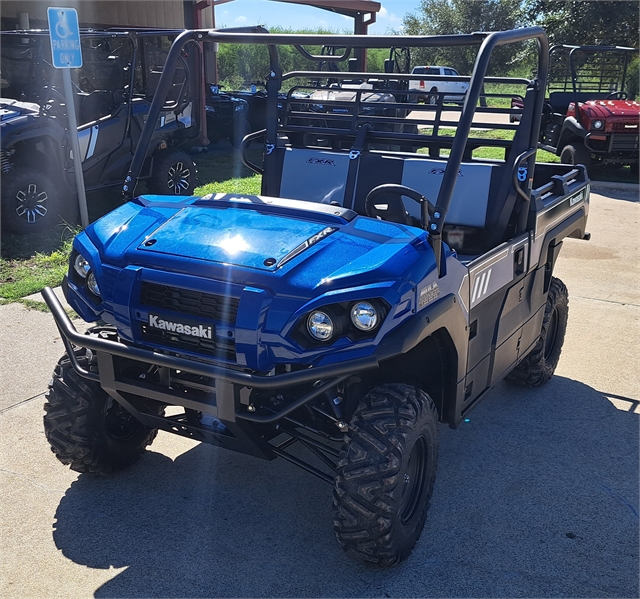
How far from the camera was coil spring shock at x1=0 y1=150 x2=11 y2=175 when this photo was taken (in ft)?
24.0

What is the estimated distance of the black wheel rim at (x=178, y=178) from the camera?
30.0 feet

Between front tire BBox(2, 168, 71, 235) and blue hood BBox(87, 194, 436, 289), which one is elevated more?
blue hood BBox(87, 194, 436, 289)

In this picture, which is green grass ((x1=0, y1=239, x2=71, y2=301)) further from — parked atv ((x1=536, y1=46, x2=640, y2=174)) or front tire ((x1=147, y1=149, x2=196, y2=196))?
parked atv ((x1=536, y1=46, x2=640, y2=174))

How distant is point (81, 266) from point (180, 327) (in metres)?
0.67

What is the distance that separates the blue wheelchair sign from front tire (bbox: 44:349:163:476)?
3923mm

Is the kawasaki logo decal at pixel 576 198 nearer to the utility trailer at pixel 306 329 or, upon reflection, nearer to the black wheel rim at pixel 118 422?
the utility trailer at pixel 306 329

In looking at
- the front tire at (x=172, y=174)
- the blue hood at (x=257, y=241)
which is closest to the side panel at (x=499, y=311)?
the blue hood at (x=257, y=241)

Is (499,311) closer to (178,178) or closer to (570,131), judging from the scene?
(178,178)

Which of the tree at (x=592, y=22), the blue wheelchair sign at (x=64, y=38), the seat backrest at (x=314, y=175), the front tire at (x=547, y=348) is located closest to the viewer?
the seat backrest at (x=314, y=175)

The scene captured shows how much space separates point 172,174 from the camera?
30.1 feet

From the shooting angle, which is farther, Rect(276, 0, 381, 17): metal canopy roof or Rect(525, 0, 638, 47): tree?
Rect(525, 0, 638, 47): tree

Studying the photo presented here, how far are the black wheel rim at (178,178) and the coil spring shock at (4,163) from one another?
2.09 m

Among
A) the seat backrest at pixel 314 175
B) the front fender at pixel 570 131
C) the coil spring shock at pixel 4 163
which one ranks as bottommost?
the front fender at pixel 570 131

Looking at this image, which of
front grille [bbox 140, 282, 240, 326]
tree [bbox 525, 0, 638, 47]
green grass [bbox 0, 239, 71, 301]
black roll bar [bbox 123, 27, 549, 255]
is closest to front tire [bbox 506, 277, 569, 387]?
black roll bar [bbox 123, 27, 549, 255]
